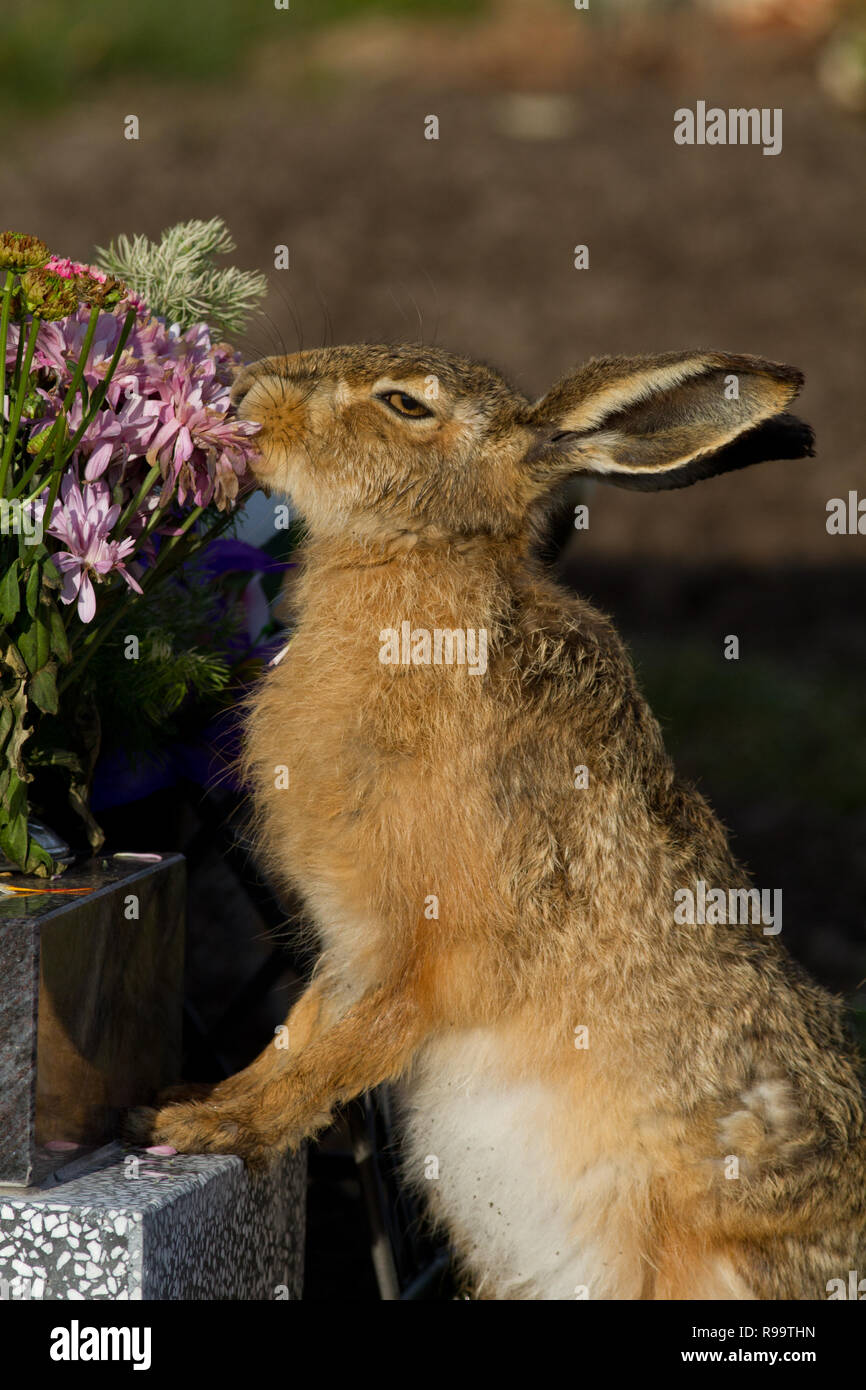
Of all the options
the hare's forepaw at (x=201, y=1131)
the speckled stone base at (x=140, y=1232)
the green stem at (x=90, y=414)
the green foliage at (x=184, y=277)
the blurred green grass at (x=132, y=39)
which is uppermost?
the blurred green grass at (x=132, y=39)

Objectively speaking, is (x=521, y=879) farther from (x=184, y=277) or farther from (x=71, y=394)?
(x=184, y=277)

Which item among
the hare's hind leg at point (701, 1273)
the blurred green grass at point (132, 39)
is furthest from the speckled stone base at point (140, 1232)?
the blurred green grass at point (132, 39)

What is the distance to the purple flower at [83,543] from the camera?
2326mm

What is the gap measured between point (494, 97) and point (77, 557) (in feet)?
41.8

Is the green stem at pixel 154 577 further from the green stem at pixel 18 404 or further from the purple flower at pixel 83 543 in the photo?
the green stem at pixel 18 404

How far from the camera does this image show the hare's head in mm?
2787

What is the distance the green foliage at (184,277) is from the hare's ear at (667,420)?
0.69 m

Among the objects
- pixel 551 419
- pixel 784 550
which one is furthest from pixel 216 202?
pixel 551 419

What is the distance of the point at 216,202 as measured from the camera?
38.0 ft

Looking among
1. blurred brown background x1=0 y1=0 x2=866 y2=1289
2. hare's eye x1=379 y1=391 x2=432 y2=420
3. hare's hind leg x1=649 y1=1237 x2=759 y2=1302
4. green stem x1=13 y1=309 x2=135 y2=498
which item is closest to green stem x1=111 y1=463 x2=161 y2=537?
green stem x1=13 y1=309 x2=135 y2=498

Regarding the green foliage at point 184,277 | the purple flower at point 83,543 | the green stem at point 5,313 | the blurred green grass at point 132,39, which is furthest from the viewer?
the blurred green grass at point 132,39

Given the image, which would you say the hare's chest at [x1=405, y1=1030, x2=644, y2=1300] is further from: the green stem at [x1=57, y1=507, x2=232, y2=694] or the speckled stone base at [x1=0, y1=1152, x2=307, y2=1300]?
the green stem at [x1=57, y1=507, x2=232, y2=694]

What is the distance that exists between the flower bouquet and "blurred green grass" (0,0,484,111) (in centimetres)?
1309

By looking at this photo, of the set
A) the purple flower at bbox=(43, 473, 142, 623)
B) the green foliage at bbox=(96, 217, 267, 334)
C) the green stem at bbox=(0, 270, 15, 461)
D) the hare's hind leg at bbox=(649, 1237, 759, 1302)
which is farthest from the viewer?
the green foliage at bbox=(96, 217, 267, 334)
